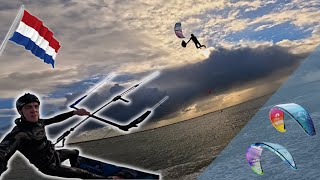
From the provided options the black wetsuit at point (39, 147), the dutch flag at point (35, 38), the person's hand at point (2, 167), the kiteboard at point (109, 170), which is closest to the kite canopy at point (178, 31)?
the dutch flag at point (35, 38)

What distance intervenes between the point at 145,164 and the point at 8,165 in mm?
105063

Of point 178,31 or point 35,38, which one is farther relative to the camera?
point 178,31

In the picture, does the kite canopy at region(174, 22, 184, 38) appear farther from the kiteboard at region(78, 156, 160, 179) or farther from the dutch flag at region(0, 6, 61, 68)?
the kiteboard at region(78, 156, 160, 179)

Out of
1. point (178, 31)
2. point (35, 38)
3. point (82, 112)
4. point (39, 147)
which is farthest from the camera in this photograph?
point (178, 31)

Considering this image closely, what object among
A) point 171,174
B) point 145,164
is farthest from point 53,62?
point 145,164

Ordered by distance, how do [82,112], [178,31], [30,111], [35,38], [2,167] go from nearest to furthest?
[2,167], [30,111], [82,112], [35,38], [178,31]

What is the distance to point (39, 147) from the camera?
24.1 feet

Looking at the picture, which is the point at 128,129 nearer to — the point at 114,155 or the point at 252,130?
the point at 114,155

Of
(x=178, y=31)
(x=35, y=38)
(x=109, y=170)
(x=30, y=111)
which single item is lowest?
(x=109, y=170)

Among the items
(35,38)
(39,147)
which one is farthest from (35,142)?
(35,38)

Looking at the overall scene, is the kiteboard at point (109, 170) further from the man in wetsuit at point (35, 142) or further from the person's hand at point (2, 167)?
the person's hand at point (2, 167)

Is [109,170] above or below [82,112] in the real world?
below

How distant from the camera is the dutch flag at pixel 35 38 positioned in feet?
28.4

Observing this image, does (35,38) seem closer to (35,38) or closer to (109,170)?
(35,38)
